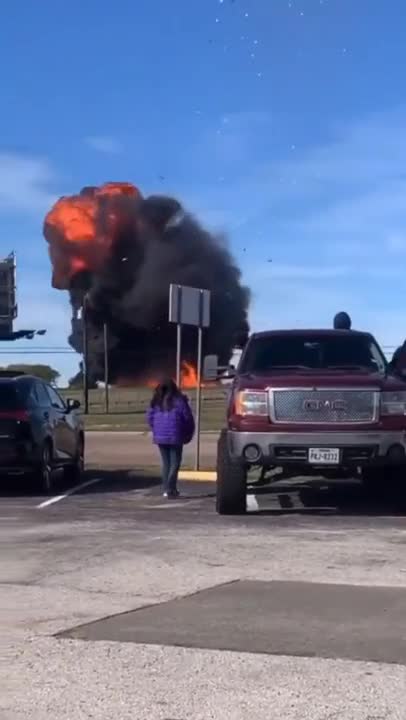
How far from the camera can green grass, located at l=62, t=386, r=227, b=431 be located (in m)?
35.7

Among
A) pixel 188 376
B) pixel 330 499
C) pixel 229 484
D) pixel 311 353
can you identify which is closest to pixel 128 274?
pixel 188 376

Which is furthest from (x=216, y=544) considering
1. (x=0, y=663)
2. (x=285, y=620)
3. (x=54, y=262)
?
(x=54, y=262)

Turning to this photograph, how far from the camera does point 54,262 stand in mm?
75250

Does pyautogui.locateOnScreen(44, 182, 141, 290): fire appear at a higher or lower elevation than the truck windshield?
higher

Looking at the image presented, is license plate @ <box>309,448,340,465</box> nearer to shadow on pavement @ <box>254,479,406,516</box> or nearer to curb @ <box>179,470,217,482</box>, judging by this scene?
shadow on pavement @ <box>254,479,406,516</box>

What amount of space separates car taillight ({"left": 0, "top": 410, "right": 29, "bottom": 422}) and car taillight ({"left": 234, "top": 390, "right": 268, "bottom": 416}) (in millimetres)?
4138

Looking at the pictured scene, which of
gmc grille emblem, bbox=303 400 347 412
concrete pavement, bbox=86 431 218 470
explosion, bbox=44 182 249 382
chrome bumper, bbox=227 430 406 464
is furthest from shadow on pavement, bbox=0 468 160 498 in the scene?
explosion, bbox=44 182 249 382

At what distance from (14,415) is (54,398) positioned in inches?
90.2

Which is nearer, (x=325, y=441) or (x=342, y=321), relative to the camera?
(x=325, y=441)

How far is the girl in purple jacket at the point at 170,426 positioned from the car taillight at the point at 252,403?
2.55 metres

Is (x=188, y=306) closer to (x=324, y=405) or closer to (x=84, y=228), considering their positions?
(x=324, y=405)

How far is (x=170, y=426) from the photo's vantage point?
49.1 feet

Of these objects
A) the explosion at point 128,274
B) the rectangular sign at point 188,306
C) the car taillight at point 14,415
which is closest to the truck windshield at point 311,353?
the car taillight at point 14,415

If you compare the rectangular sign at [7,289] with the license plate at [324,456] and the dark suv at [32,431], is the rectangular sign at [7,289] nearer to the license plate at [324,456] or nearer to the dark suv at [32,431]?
the dark suv at [32,431]
